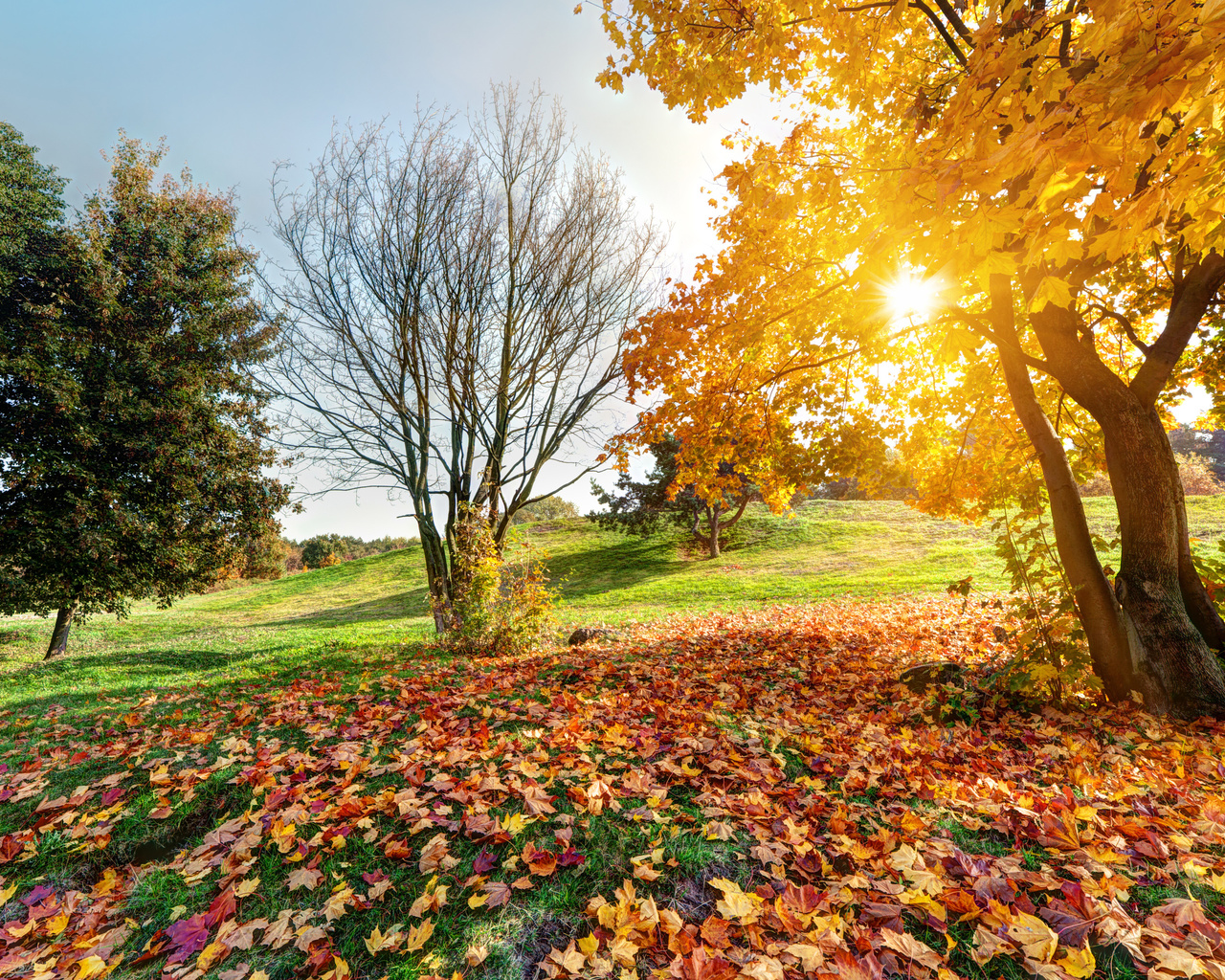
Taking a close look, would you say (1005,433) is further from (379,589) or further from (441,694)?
(379,589)

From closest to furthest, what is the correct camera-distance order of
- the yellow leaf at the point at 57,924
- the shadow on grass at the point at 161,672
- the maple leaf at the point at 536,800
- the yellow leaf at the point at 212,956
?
the yellow leaf at the point at 212,956
the yellow leaf at the point at 57,924
the maple leaf at the point at 536,800
the shadow on grass at the point at 161,672

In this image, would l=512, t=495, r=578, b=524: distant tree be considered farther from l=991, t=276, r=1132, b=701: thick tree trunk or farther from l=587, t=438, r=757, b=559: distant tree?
l=991, t=276, r=1132, b=701: thick tree trunk

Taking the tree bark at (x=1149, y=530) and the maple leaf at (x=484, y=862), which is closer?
the maple leaf at (x=484, y=862)

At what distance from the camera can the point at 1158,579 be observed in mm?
4750

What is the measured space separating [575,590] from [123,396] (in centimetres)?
1554

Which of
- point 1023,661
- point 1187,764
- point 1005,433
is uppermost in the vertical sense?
point 1005,433

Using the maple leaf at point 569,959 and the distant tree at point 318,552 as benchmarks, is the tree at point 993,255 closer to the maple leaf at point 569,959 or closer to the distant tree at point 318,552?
the maple leaf at point 569,959

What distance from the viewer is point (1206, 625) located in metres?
4.91

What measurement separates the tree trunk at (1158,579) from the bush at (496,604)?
6.97 meters

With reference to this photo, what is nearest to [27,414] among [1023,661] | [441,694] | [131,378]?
[131,378]

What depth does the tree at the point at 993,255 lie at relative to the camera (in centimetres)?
235

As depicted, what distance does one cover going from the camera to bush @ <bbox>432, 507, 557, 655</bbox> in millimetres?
8336

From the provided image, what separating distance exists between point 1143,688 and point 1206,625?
109 cm

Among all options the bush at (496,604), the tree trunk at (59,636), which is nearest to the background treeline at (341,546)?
the tree trunk at (59,636)
